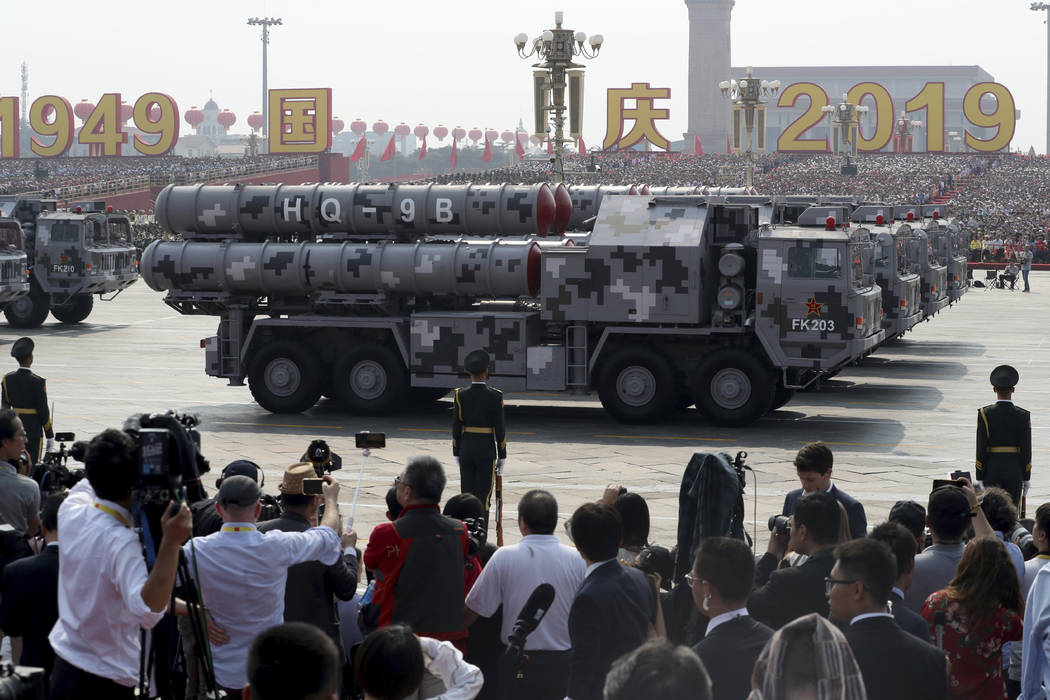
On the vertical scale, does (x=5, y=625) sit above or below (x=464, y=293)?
below

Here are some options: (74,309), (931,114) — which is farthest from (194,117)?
(74,309)

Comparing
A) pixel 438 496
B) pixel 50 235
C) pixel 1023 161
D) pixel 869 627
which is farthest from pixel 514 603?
pixel 1023 161

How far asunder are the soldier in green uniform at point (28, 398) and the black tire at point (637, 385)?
783 centimetres

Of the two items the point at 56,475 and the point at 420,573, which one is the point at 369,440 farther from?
the point at 56,475

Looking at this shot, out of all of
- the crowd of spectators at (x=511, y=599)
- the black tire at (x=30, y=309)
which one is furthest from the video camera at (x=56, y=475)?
the black tire at (x=30, y=309)

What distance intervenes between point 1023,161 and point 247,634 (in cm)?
9531

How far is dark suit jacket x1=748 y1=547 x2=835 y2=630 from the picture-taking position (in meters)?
6.37

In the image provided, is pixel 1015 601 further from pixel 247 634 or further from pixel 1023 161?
pixel 1023 161

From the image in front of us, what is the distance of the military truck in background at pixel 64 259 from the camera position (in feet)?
103

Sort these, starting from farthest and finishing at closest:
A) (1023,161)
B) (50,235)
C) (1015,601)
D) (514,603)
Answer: (1023,161)
(50,235)
(514,603)
(1015,601)

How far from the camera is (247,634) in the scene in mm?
6043

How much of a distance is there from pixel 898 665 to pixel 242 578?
273 centimetres

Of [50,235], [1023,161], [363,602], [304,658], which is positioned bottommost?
[363,602]

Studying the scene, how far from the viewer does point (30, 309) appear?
105ft
